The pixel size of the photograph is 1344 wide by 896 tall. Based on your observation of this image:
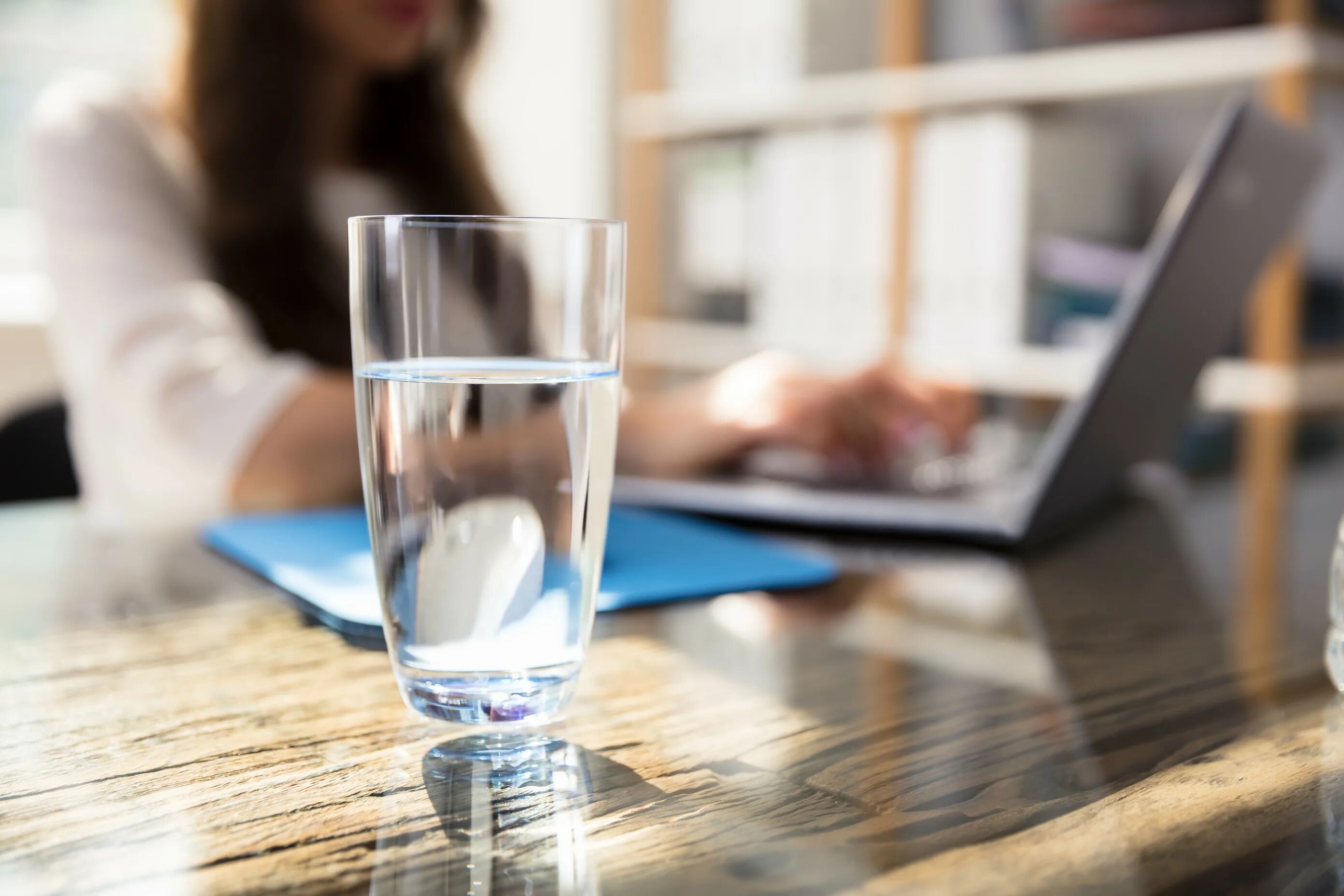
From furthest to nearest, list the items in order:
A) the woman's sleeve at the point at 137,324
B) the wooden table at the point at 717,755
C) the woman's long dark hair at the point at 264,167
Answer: the woman's long dark hair at the point at 264,167, the woman's sleeve at the point at 137,324, the wooden table at the point at 717,755

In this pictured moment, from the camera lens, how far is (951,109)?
2.18 metres

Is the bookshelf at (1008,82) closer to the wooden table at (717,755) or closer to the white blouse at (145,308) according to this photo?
the white blouse at (145,308)

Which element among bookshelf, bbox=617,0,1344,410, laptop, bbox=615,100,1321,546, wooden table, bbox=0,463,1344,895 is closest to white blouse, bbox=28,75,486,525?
laptop, bbox=615,100,1321,546

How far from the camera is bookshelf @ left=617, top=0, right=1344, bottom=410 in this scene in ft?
5.50

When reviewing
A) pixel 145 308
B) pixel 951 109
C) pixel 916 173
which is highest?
pixel 951 109

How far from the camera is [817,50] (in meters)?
2.36

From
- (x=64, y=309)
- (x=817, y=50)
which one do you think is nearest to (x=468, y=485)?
(x=64, y=309)

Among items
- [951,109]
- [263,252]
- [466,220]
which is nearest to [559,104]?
[951,109]

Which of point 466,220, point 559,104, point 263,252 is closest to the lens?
point 466,220

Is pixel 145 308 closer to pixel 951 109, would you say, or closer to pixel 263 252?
pixel 263 252

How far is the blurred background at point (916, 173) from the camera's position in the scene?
1745 mm

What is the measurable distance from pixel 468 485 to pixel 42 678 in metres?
0.20

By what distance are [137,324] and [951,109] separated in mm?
1492

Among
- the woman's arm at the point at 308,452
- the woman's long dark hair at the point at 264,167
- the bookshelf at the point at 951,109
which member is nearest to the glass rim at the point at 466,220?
the woman's arm at the point at 308,452
